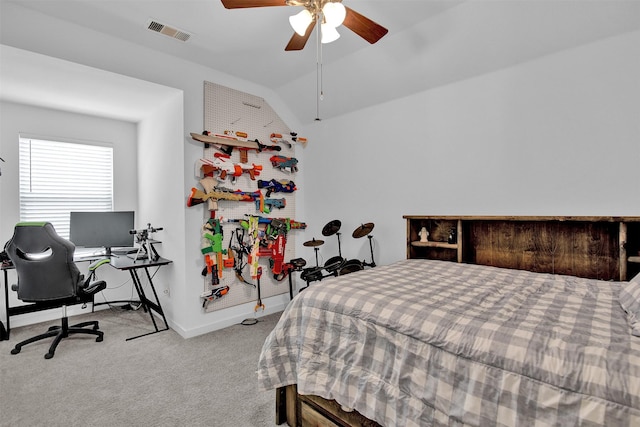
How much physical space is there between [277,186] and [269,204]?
259 mm

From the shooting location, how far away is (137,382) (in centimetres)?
227

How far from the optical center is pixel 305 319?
1636 mm

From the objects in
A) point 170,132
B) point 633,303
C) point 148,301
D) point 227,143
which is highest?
point 170,132

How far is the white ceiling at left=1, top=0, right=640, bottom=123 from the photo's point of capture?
7.18ft

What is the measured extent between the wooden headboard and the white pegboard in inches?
70.0

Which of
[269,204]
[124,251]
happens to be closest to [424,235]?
[269,204]

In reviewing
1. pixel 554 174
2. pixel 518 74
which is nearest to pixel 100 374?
pixel 554 174

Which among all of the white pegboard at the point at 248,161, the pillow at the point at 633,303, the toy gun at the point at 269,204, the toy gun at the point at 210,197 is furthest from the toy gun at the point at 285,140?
the pillow at the point at 633,303

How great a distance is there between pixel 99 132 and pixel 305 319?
396 cm

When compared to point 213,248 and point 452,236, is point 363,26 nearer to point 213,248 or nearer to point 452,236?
point 452,236

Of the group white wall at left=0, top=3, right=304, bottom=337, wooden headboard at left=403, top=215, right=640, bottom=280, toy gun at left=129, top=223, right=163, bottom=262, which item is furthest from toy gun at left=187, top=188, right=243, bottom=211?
wooden headboard at left=403, top=215, right=640, bottom=280

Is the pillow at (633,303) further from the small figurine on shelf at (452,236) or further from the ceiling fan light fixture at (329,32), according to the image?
the ceiling fan light fixture at (329,32)

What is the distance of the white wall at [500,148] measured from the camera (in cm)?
218

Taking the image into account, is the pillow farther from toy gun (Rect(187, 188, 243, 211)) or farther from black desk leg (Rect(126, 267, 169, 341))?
black desk leg (Rect(126, 267, 169, 341))
